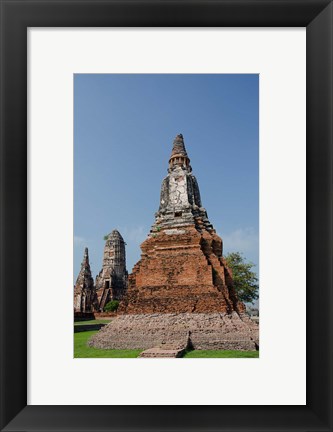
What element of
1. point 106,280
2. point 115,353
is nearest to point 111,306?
point 106,280

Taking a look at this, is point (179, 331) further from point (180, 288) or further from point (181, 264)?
point (181, 264)

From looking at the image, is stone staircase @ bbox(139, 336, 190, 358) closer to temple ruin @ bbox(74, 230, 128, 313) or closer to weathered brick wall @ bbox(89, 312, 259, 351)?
weathered brick wall @ bbox(89, 312, 259, 351)

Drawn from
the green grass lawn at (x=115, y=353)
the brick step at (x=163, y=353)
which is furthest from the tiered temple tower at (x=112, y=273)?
the brick step at (x=163, y=353)

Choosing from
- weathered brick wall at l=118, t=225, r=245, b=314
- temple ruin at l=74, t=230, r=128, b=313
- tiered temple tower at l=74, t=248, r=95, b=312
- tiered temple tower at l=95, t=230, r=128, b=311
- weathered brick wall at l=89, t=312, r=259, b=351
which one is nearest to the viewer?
weathered brick wall at l=89, t=312, r=259, b=351

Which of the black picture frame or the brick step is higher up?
the black picture frame

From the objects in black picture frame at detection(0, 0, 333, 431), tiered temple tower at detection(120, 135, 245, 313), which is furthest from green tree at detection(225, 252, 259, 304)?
black picture frame at detection(0, 0, 333, 431)

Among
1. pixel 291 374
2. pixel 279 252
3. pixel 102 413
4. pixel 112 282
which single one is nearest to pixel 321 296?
pixel 279 252
